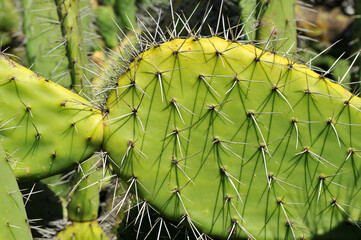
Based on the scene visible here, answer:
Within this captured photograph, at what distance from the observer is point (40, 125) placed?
1.52m

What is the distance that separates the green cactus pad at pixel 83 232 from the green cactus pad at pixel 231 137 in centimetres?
50

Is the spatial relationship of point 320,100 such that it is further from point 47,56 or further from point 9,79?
point 47,56

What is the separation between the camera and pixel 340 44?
3740mm

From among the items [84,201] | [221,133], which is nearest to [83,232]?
[84,201]

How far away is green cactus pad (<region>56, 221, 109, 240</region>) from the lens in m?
1.90

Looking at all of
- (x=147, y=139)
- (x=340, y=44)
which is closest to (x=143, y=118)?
(x=147, y=139)

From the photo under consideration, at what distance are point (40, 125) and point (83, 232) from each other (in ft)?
1.87

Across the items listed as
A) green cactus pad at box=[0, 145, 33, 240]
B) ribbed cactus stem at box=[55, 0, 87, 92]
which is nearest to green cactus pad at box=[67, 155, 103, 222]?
ribbed cactus stem at box=[55, 0, 87, 92]

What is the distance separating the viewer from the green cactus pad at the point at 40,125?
150cm

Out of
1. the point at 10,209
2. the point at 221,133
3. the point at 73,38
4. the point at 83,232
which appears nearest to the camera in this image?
the point at 10,209

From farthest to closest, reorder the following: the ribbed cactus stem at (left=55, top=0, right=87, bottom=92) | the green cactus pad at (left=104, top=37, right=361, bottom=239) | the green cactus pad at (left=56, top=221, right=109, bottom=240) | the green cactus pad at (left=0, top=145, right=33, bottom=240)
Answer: the ribbed cactus stem at (left=55, top=0, right=87, bottom=92) < the green cactus pad at (left=56, top=221, right=109, bottom=240) < the green cactus pad at (left=104, top=37, right=361, bottom=239) < the green cactus pad at (left=0, top=145, right=33, bottom=240)

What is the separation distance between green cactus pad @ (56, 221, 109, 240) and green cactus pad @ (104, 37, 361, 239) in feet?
1.65

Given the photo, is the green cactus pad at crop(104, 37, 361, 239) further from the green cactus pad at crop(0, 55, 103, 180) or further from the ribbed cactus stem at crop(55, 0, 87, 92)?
the ribbed cactus stem at crop(55, 0, 87, 92)

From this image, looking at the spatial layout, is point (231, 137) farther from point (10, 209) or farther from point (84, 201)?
point (84, 201)
